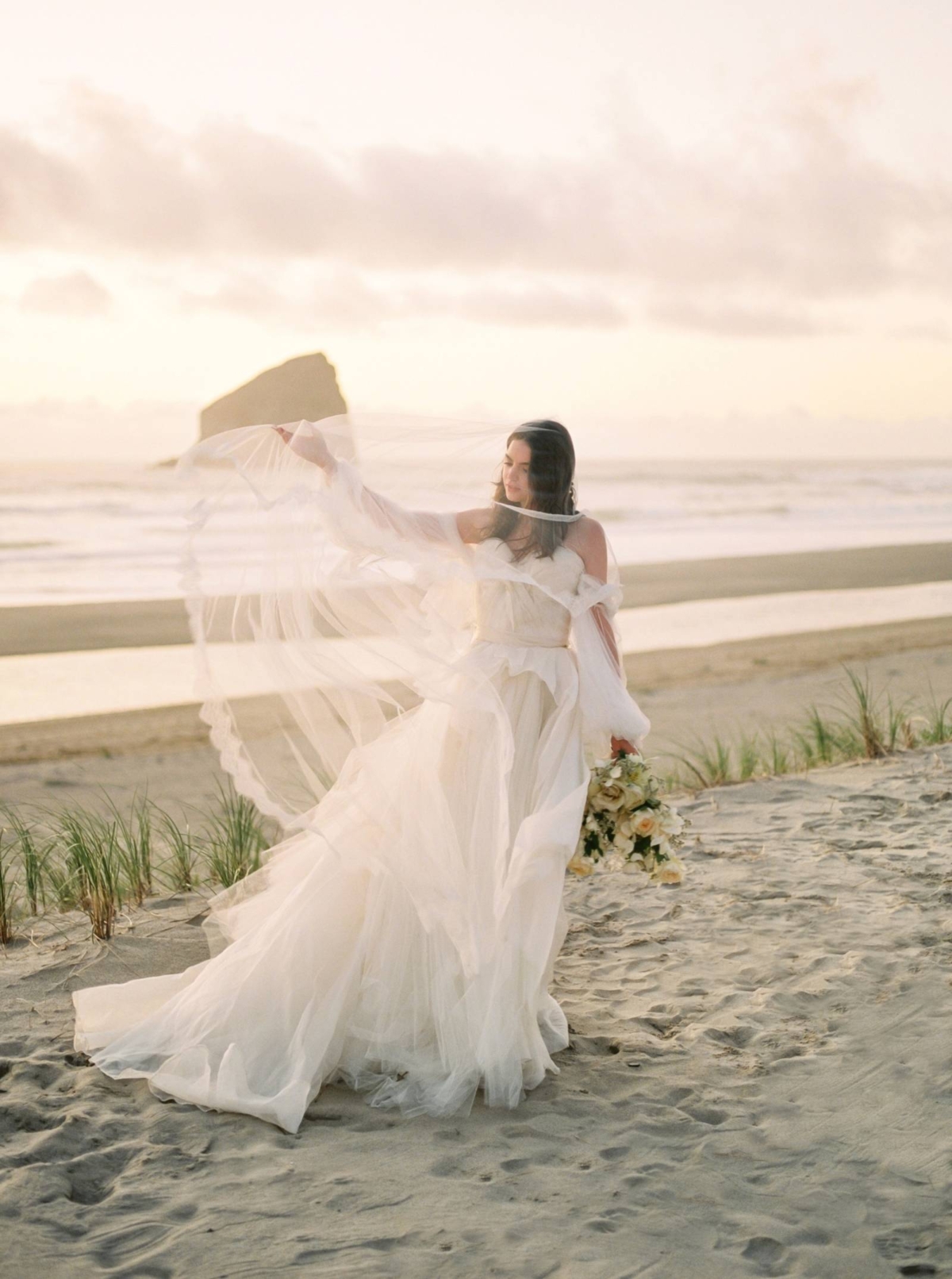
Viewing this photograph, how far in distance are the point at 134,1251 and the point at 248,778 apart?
145 centimetres

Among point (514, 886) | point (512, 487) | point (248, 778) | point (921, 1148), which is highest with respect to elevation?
point (512, 487)

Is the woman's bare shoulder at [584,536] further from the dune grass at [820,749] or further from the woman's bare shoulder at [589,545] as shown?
the dune grass at [820,749]

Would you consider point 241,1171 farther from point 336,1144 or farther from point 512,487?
point 512,487

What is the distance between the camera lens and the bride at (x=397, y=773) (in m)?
3.93

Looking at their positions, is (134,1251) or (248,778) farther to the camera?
(248,778)

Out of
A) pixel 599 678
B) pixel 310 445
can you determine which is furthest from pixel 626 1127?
pixel 310 445

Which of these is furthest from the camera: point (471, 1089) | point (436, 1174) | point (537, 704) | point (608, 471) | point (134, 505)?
point (608, 471)

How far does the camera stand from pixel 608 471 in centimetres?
5172

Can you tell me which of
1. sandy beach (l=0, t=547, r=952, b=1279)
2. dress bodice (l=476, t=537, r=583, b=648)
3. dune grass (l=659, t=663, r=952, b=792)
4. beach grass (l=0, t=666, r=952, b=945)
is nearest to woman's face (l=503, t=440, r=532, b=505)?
dress bodice (l=476, t=537, r=583, b=648)

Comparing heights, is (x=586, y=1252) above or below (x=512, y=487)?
below

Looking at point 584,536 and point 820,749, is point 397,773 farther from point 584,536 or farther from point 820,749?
point 820,749

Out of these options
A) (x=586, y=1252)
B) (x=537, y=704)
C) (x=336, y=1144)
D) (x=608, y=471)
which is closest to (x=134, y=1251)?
A: (x=336, y=1144)

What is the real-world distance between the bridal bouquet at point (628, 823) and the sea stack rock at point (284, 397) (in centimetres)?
2234

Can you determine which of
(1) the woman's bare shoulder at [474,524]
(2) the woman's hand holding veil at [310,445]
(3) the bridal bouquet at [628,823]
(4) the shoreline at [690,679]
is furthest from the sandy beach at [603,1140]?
(4) the shoreline at [690,679]
